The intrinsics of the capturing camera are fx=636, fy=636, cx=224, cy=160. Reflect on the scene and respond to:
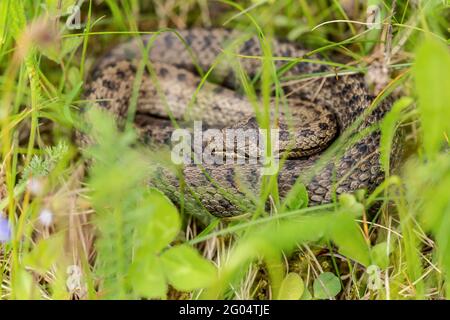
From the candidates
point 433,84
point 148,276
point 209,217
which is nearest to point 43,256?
point 148,276

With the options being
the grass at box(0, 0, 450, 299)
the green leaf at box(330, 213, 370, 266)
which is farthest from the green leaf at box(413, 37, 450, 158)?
the green leaf at box(330, 213, 370, 266)

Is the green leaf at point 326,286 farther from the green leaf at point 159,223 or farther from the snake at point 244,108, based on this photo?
the green leaf at point 159,223

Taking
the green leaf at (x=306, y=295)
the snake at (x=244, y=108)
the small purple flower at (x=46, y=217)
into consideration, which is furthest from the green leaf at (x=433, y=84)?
the small purple flower at (x=46, y=217)

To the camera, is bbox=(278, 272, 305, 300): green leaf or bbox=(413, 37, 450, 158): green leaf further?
bbox=(278, 272, 305, 300): green leaf

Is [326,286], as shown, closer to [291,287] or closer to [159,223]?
[291,287]

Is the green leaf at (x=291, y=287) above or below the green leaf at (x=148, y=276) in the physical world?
below

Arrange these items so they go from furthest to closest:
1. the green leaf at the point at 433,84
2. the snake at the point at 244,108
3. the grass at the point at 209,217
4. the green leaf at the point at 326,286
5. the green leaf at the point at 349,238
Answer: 1. the snake at the point at 244,108
2. the green leaf at the point at 326,286
3. the green leaf at the point at 349,238
4. the grass at the point at 209,217
5. the green leaf at the point at 433,84

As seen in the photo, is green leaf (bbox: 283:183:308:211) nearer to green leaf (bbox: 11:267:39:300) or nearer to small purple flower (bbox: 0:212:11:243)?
green leaf (bbox: 11:267:39:300)

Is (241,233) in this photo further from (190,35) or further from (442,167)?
(190,35)
